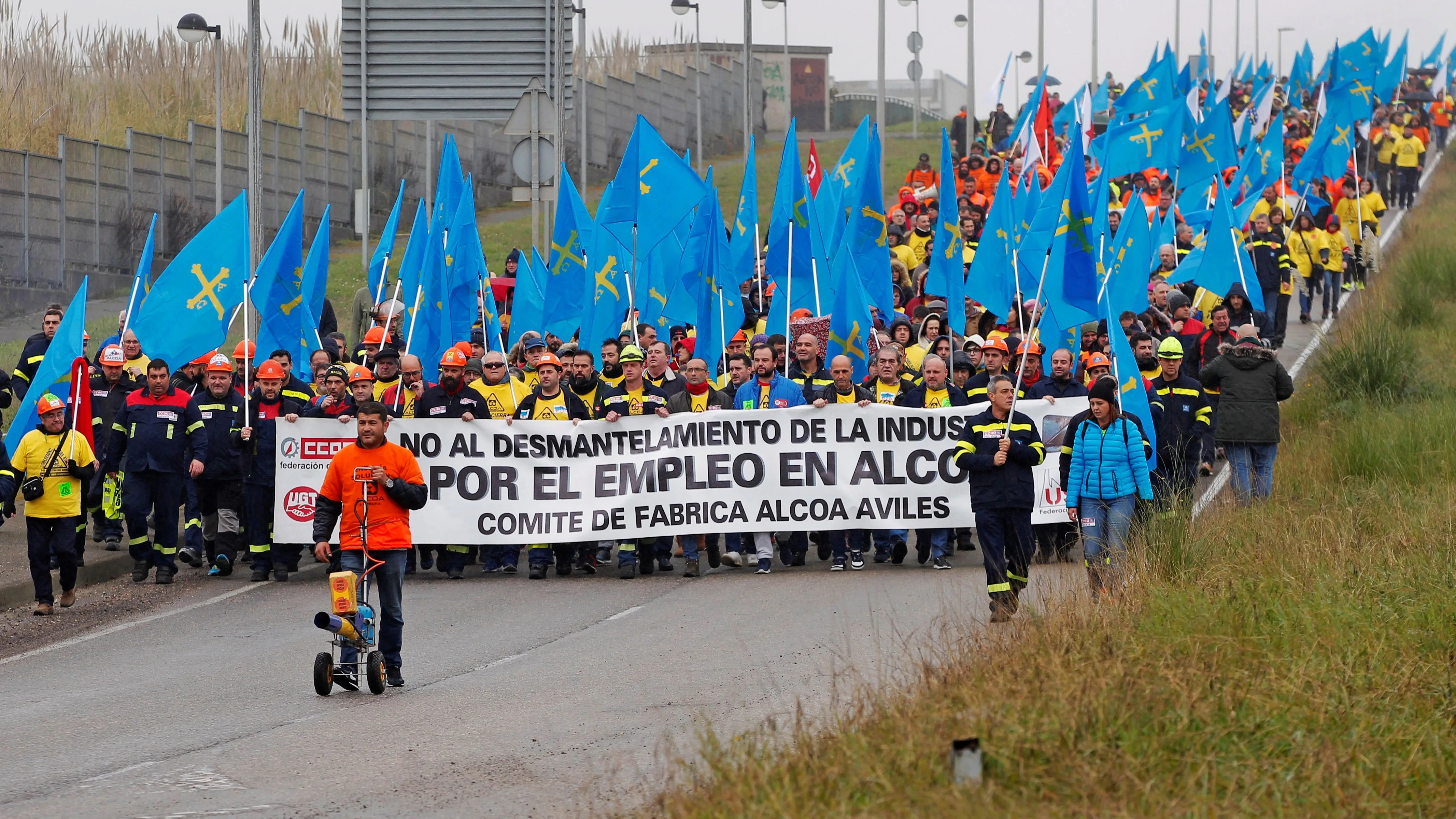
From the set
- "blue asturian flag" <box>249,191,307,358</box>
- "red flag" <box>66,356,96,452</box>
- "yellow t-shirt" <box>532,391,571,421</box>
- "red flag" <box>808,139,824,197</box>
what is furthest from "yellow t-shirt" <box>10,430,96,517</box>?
"red flag" <box>808,139,824,197</box>

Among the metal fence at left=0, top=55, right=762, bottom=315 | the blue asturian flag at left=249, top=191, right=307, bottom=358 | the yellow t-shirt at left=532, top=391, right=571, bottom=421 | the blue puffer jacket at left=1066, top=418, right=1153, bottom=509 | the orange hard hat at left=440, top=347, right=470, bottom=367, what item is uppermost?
the metal fence at left=0, top=55, right=762, bottom=315

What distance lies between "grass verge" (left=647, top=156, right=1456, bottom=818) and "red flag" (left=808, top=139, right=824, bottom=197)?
10992 mm

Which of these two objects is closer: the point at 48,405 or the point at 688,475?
the point at 48,405

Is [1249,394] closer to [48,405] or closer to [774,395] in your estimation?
[774,395]

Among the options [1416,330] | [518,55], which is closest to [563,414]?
[518,55]

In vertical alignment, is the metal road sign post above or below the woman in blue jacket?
above

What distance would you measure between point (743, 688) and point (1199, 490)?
9392 millimetres

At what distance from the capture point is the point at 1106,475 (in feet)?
40.0

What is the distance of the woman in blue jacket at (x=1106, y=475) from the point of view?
12172 millimetres

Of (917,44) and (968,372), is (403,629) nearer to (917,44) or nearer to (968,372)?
(968,372)

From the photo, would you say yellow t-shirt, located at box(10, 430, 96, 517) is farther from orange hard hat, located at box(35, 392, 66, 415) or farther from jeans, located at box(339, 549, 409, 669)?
jeans, located at box(339, 549, 409, 669)

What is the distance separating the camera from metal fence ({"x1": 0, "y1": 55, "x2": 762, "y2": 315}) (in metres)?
31.3

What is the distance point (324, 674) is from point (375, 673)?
0.96ft

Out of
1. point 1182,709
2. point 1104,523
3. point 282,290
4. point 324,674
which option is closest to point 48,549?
point 282,290
